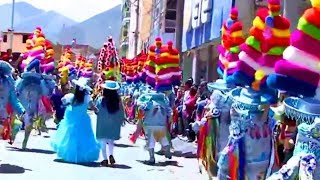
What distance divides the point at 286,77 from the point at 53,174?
22.2 feet

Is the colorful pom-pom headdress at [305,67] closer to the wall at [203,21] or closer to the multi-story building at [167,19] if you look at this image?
the wall at [203,21]

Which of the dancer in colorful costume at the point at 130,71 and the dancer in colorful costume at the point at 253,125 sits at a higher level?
the dancer in colorful costume at the point at 253,125

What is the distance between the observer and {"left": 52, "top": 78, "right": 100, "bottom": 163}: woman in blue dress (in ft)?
43.8

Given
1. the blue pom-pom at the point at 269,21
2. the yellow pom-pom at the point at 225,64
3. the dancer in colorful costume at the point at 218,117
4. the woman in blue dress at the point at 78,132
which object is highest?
the blue pom-pom at the point at 269,21

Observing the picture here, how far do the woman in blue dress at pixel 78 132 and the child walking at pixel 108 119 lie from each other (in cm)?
19

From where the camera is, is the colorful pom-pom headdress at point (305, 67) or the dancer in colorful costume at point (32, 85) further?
the dancer in colorful costume at point (32, 85)

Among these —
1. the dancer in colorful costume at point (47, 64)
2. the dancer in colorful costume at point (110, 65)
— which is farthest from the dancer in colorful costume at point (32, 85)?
the dancer in colorful costume at point (110, 65)

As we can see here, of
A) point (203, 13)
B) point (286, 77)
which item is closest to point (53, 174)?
point (286, 77)

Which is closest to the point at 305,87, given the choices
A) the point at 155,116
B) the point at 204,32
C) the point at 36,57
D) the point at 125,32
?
the point at 155,116

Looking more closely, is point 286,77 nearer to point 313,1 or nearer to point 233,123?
point 313,1

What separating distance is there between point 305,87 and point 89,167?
A: 784 cm

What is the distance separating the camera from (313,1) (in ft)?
18.5

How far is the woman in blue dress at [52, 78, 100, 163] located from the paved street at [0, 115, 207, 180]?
26 cm

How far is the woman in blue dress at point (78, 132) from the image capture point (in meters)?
13.4
